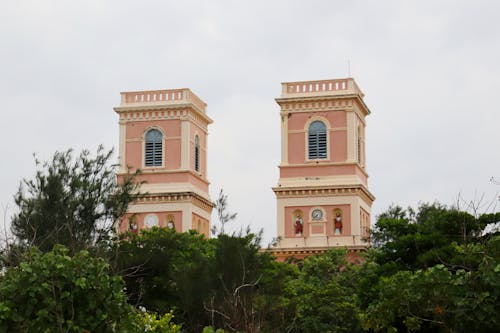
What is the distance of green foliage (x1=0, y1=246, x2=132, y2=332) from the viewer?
54.5ft

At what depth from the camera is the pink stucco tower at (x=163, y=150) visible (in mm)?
54031

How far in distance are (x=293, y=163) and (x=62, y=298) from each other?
37071mm

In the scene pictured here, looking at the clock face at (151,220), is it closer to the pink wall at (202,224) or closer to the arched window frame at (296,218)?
the pink wall at (202,224)

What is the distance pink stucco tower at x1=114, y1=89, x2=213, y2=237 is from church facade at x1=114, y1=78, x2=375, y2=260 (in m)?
0.05

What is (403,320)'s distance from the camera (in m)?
21.7

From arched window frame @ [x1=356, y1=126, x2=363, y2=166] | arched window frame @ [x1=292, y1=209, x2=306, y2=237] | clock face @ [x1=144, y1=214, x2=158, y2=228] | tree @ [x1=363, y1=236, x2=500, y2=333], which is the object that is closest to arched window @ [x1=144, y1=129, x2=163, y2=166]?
clock face @ [x1=144, y1=214, x2=158, y2=228]

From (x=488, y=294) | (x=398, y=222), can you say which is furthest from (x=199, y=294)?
(x=488, y=294)

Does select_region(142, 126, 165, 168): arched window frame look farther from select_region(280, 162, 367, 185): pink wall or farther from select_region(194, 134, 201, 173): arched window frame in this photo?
select_region(280, 162, 367, 185): pink wall

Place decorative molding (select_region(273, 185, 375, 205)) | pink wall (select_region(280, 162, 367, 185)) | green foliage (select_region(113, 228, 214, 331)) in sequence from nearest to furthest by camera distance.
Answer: green foliage (select_region(113, 228, 214, 331))
decorative molding (select_region(273, 185, 375, 205))
pink wall (select_region(280, 162, 367, 185))

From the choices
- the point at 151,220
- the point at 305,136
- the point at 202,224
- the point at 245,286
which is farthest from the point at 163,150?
the point at 245,286

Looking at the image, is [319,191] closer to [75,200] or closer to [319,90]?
[319,90]

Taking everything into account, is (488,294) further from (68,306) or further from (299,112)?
(299,112)

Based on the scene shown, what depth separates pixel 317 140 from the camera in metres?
53.6

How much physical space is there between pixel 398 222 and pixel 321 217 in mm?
25508
